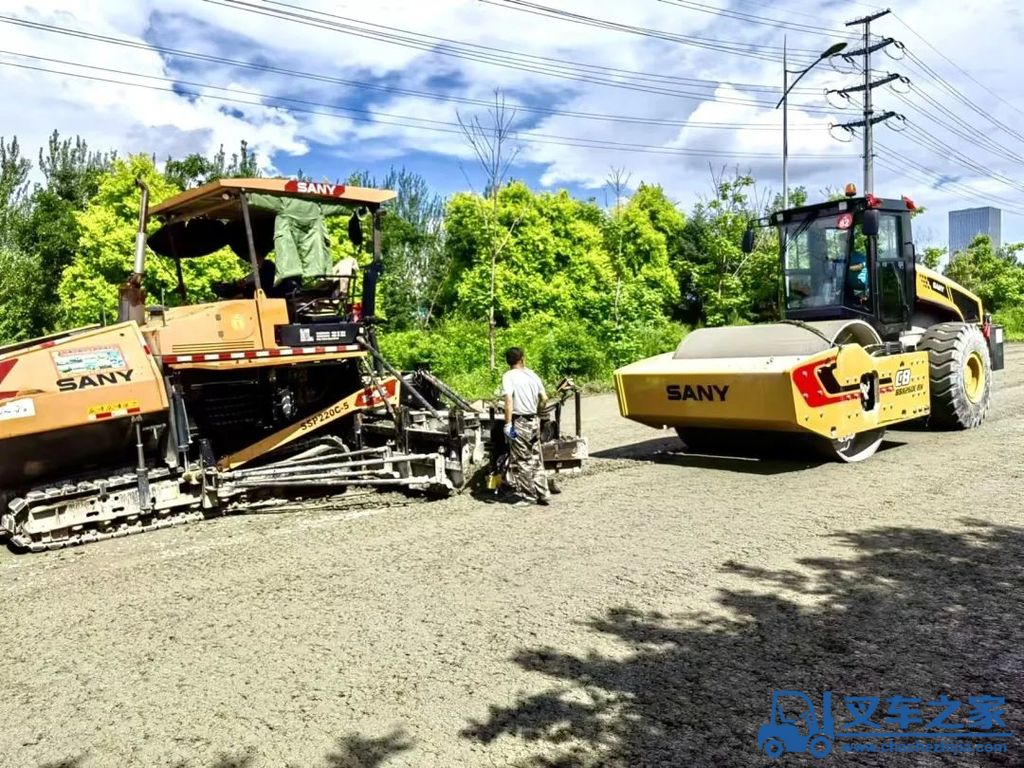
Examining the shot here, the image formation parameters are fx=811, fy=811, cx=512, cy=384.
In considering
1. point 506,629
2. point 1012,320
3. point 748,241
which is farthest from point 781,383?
point 1012,320

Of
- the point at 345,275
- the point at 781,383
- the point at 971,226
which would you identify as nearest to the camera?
the point at 781,383

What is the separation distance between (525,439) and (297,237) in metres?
2.56

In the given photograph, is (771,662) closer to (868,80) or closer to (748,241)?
(748,241)

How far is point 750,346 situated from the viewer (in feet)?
26.1

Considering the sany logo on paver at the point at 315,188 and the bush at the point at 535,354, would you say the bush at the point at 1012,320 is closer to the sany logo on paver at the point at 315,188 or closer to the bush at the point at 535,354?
the bush at the point at 535,354

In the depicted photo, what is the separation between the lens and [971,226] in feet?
478

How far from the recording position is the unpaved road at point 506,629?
3.21 meters

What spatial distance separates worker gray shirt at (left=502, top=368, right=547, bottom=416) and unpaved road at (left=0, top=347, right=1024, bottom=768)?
0.85m

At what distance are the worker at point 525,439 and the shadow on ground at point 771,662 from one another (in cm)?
214

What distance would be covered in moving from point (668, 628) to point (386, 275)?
22.1 metres

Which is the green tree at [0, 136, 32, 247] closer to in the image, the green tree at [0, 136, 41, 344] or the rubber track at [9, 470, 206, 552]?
the green tree at [0, 136, 41, 344]

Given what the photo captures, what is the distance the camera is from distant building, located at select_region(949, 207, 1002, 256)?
36.7 meters

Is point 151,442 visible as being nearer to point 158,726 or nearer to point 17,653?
point 17,653

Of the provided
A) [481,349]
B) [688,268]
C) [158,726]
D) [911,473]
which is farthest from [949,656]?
[688,268]
